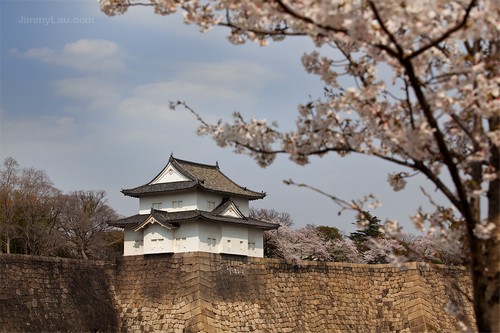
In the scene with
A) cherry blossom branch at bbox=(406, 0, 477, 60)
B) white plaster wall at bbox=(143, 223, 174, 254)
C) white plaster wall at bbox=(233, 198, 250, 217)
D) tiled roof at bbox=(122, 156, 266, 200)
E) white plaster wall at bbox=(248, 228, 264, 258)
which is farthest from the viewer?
white plaster wall at bbox=(233, 198, 250, 217)

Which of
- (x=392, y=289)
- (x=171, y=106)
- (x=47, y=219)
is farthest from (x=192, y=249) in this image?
(x=171, y=106)

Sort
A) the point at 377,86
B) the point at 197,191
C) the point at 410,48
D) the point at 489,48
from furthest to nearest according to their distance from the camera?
the point at 197,191, the point at 489,48, the point at 377,86, the point at 410,48

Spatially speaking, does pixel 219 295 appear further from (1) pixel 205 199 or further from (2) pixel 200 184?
(2) pixel 200 184

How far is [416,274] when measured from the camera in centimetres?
2280

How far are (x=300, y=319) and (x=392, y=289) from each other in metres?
3.88

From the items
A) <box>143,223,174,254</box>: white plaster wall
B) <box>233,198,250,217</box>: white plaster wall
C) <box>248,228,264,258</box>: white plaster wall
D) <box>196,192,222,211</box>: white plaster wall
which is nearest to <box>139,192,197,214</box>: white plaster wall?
<box>196,192,222,211</box>: white plaster wall

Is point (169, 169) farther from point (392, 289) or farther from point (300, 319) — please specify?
point (392, 289)

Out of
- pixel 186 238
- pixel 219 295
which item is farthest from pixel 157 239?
pixel 219 295

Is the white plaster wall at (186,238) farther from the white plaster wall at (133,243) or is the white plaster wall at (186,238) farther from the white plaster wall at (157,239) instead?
the white plaster wall at (133,243)

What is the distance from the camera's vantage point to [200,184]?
20219mm

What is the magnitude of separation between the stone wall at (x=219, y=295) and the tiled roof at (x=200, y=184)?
209 cm

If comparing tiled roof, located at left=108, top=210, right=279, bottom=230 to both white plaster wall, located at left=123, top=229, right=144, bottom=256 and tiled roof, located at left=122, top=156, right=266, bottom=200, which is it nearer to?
white plaster wall, located at left=123, top=229, right=144, bottom=256

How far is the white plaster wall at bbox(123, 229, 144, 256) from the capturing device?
20.5m

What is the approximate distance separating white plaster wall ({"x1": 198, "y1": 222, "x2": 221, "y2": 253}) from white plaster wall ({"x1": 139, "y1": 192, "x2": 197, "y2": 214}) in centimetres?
71
